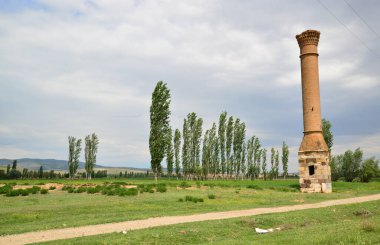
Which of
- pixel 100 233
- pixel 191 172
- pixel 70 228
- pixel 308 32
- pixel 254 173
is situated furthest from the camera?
pixel 254 173

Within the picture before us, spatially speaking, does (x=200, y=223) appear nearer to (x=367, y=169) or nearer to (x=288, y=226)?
(x=288, y=226)

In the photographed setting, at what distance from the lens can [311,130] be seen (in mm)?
35406

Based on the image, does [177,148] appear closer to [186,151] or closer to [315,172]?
[186,151]

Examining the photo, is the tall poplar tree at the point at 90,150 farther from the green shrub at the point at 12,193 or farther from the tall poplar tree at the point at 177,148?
the green shrub at the point at 12,193

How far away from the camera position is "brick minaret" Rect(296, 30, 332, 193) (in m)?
34.5

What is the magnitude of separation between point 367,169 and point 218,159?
103ft

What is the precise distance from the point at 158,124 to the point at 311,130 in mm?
18804

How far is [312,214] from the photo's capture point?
16219 millimetres

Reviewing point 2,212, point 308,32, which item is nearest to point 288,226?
point 2,212

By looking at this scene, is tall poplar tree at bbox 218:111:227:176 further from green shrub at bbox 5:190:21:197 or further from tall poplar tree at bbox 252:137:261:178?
green shrub at bbox 5:190:21:197

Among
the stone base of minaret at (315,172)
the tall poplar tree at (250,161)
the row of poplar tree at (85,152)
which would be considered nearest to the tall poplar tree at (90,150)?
the row of poplar tree at (85,152)

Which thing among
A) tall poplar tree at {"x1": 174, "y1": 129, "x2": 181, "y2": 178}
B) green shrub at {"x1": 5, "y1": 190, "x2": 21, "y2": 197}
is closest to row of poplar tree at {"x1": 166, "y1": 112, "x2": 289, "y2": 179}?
tall poplar tree at {"x1": 174, "y1": 129, "x2": 181, "y2": 178}

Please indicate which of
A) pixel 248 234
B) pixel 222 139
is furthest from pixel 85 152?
pixel 248 234

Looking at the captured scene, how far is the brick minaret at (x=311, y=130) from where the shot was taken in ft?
113
